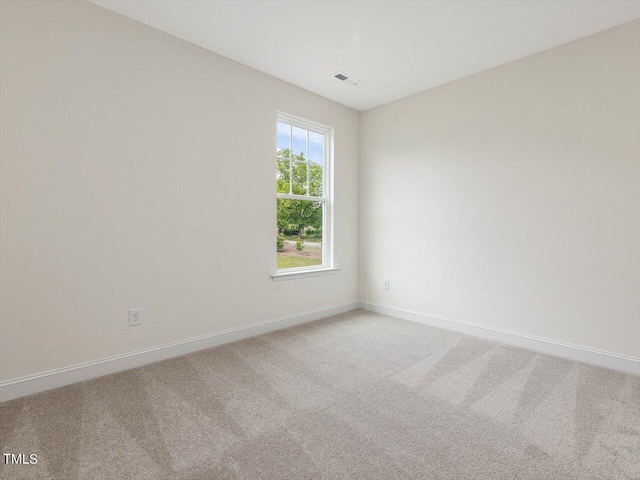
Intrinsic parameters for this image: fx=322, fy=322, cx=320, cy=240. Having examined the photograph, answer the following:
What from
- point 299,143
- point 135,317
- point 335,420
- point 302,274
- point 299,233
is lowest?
point 335,420

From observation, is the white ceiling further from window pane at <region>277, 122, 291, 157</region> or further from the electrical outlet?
the electrical outlet

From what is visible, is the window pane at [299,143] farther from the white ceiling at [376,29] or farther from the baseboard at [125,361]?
the baseboard at [125,361]

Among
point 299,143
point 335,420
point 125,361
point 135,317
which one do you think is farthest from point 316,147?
point 335,420

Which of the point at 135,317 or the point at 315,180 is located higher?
the point at 315,180

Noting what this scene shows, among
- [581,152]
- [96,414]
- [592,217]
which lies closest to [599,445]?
[592,217]

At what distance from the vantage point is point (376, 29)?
262 centimetres

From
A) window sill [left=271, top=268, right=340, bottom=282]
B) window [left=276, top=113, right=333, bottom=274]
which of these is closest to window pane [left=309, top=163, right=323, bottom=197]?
window [left=276, top=113, right=333, bottom=274]

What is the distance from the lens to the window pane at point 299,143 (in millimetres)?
3821

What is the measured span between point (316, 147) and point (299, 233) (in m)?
1.13

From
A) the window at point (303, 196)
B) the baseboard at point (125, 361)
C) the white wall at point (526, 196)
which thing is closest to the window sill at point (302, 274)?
the window at point (303, 196)

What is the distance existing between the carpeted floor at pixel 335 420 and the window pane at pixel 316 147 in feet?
7.81

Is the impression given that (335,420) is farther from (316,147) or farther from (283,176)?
(316,147)

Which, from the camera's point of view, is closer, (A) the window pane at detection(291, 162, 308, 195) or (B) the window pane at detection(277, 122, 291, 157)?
(B) the window pane at detection(277, 122, 291, 157)

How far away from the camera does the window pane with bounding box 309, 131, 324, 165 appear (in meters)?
4.02
